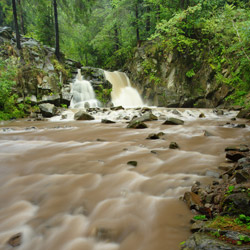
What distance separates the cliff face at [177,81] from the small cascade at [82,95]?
A: 4778 mm

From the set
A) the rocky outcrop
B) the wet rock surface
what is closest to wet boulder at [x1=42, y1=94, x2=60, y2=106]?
the rocky outcrop

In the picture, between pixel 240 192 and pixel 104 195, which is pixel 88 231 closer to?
pixel 104 195

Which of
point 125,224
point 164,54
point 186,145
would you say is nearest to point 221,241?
point 125,224

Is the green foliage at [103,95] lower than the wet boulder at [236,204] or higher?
higher

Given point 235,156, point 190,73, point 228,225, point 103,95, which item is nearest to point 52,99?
point 103,95

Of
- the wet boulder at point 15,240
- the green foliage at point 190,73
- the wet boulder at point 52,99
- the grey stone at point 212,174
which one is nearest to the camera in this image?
the wet boulder at point 15,240

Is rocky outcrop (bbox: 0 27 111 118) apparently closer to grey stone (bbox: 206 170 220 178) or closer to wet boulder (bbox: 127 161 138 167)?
wet boulder (bbox: 127 161 138 167)

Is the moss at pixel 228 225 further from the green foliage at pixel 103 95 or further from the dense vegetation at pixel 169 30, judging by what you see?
the green foliage at pixel 103 95

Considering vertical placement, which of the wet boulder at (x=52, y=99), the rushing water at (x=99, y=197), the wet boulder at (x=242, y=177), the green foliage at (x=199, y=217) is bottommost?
the rushing water at (x=99, y=197)

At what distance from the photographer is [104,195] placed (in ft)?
6.35

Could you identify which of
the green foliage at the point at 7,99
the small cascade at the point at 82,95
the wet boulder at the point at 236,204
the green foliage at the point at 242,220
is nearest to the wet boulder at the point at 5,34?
the green foliage at the point at 7,99

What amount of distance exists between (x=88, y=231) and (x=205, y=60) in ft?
48.5

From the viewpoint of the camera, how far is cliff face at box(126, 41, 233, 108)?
12.8 metres

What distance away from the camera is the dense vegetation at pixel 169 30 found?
35.4 ft
